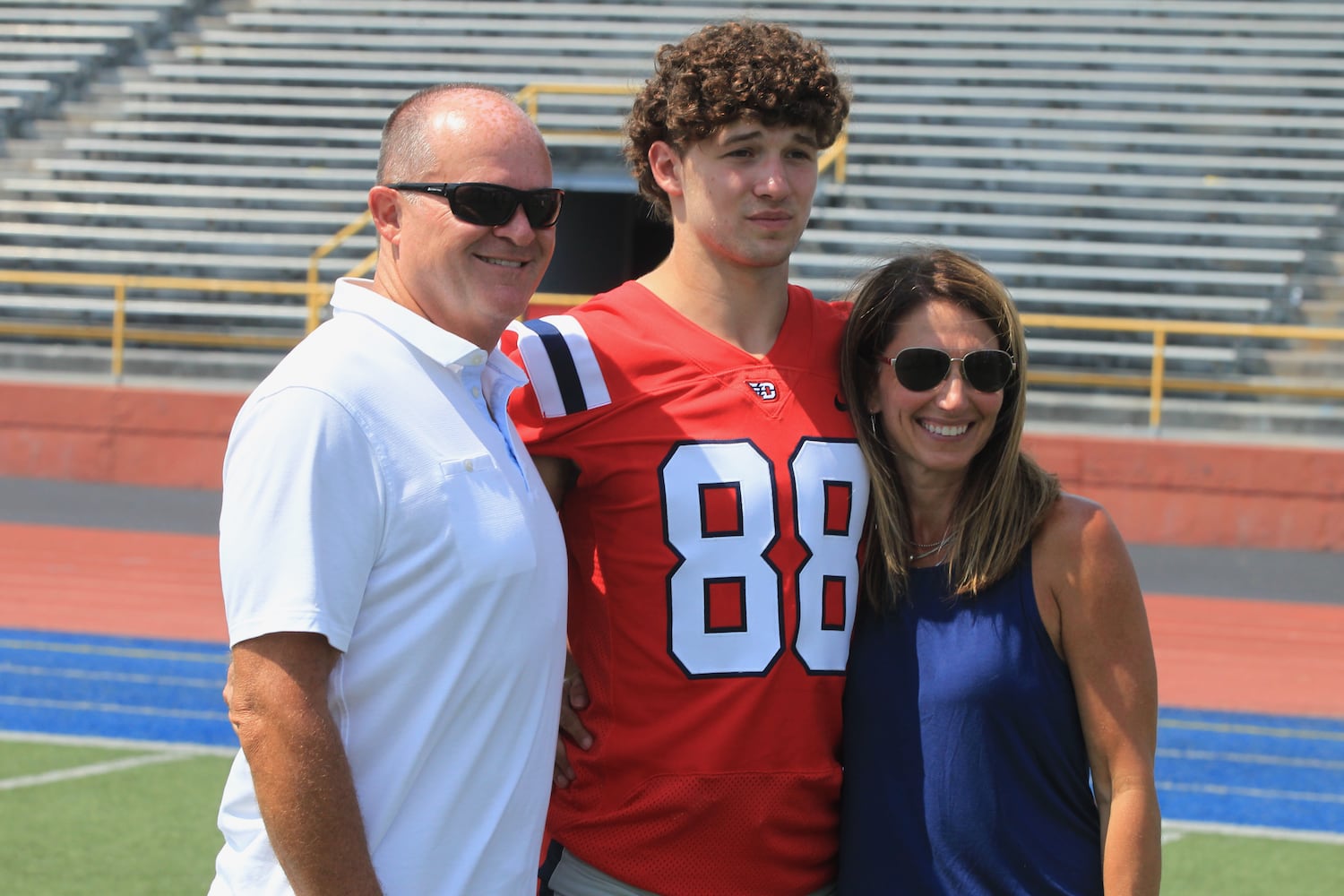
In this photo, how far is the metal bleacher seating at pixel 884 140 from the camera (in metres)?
15.5

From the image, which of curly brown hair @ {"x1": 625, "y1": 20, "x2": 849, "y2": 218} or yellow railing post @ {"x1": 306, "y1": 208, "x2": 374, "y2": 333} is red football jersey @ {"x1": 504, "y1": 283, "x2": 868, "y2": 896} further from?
yellow railing post @ {"x1": 306, "y1": 208, "x2": 374, "y2": 333}

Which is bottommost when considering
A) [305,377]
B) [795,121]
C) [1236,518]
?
[1236,518]

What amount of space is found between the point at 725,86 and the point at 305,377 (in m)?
1.07

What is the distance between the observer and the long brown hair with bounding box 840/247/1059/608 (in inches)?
104

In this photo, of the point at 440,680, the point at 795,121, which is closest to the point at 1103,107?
the point at 795,121

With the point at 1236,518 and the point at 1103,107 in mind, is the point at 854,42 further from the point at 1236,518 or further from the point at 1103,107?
the point at 1236,518

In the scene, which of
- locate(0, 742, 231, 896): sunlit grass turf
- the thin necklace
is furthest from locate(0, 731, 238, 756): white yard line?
the thin necklace

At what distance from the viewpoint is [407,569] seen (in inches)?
80.8

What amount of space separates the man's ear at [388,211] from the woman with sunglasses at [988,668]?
89 centimetres

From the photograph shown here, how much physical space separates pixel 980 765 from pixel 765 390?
0.71 meters

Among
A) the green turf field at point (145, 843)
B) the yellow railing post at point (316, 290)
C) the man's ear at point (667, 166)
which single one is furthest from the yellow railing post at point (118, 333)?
the man's ear at point (667, 166)

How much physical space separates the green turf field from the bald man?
10.8 ft

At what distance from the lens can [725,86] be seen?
2797 mm

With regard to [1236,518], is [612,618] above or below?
above
